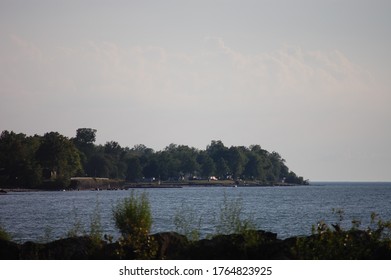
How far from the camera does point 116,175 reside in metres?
146

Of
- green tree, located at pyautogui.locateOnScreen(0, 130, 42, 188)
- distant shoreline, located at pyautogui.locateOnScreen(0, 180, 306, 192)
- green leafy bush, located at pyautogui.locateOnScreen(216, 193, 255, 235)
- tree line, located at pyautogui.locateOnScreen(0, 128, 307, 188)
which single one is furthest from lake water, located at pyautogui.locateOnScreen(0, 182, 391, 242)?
distant shoreline, located at pyautogui.locateOnScreen(0, 180, 306, 192)

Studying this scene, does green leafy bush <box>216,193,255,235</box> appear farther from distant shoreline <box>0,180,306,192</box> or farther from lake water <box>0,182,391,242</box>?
distant shoreline <box>0,180,306,192</box>

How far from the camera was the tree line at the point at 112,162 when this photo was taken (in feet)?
369

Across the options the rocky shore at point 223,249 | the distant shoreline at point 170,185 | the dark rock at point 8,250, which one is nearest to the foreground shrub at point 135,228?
the rocky shore at point 223,249

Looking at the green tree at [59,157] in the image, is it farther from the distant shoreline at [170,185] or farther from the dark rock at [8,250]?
the dark rock at [8,250]

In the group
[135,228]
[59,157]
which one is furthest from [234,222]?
[59,157]

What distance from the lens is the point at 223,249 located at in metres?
13.9

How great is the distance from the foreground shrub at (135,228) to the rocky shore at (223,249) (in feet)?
0.47

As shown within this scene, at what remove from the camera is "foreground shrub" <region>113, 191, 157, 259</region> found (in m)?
13.4

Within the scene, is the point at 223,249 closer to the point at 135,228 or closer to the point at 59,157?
the point at 135,228

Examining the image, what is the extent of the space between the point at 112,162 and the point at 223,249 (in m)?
129

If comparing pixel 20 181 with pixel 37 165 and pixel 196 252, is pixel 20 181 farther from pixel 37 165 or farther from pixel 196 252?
pixel 196 252
